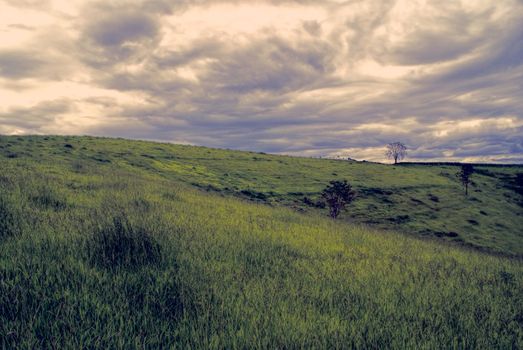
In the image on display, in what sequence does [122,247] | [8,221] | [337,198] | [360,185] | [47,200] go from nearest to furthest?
[122,247]
[8,221]
[47,200]
[337,198]
[360,185]

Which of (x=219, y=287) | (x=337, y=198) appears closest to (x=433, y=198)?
(x=337, y=198)

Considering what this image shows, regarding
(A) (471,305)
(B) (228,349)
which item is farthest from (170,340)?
(A) (471,305)

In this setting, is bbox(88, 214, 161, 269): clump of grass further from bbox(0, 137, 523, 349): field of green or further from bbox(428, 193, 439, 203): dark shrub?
bbox(428, 193, 439, 203): dark shrub

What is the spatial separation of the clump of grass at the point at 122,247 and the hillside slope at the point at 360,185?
2524cm

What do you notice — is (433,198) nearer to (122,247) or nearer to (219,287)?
(219,287)

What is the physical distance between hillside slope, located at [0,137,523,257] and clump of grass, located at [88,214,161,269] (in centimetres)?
2524

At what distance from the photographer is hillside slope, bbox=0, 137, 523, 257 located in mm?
37562

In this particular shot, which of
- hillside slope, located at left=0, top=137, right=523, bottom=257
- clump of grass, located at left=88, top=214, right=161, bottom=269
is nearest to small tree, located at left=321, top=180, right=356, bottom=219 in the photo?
hillside slope, located at left=0, top=137, right=523, bottom=257

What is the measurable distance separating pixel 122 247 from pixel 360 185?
48.9 meters

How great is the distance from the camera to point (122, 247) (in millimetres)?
5512

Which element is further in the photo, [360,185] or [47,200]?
[360,185]

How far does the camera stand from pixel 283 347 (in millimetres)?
3623

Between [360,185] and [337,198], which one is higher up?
[360,185]

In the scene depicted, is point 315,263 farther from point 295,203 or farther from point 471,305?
point 295,203
